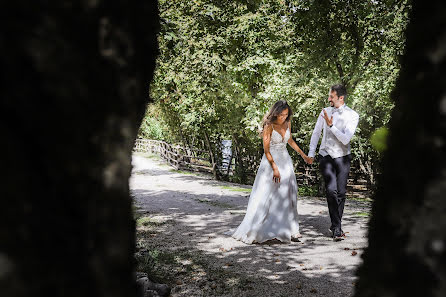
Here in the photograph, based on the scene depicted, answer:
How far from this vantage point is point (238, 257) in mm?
4930

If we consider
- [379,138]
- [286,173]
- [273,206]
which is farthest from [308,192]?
[379,138]

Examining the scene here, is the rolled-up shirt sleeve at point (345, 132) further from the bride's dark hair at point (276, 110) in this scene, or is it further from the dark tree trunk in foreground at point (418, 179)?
the dark tree trunk in foreground at point (418, 179)

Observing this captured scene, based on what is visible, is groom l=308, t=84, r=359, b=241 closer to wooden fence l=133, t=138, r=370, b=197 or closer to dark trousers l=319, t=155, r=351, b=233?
dark trousers l=319, t=155, r=351, b=233

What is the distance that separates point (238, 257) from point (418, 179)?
433 centimetres

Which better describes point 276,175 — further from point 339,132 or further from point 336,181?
point 339,132

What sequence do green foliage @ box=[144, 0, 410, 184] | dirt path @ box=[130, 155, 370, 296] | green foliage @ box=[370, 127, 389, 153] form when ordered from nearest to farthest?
1. green foliage @ box=[370, 127, 389, 153]
2. dirt path @ box=[130, 155, 370, 296]
3. green foliage @ box=[144, 0, 410, 184]

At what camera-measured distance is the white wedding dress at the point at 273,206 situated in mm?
5764

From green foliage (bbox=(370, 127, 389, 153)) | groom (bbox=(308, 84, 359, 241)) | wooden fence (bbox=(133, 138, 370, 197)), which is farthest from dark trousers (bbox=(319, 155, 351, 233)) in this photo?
wooden fence (bbox=(133, 138, 370, 197))

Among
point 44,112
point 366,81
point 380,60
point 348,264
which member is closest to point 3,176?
point 44,112

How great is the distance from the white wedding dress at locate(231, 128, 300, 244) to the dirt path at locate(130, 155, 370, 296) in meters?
0.18

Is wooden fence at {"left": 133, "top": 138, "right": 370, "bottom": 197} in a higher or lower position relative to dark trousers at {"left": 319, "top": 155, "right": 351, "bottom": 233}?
lower

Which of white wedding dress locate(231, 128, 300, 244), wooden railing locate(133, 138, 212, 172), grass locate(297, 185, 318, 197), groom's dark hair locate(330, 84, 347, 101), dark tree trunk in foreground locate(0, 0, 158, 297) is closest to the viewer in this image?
dark tree trunk in foreground locate(0, 0, 158, 297)

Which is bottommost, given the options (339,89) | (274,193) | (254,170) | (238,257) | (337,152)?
(238,257)

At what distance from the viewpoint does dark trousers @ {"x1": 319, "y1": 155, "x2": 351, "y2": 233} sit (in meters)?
5.57
